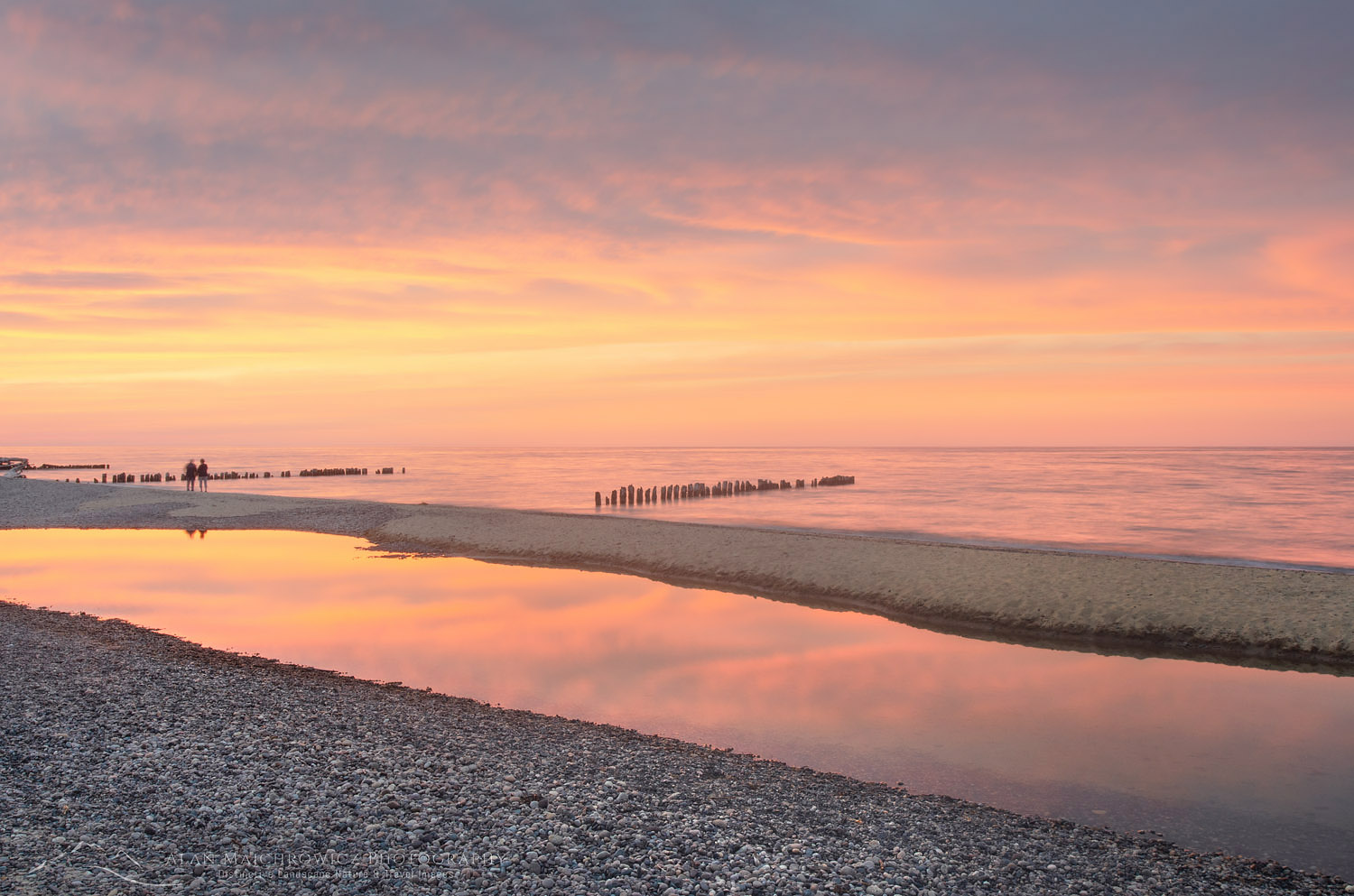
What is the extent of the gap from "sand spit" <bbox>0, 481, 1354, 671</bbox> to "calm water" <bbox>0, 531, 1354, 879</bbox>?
4.38 feet

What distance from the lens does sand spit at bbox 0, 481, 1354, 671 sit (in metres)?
16.3

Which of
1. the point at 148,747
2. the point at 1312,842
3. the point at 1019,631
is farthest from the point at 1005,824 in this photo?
the point at 1019,631

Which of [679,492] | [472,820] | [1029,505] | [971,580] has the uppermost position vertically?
[679,492]

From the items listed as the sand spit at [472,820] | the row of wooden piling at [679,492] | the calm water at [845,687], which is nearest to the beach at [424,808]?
the sand spit at [472,820]

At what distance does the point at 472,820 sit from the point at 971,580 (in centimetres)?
1625

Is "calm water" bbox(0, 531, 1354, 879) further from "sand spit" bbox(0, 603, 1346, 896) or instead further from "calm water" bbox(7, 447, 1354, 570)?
"calm water" bbox(7, 447, 1354, 570)

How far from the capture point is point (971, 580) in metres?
20.7

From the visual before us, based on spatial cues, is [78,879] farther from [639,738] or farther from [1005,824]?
[1005,824]

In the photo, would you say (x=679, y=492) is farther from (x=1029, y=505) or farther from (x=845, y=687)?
(x=845, y=687)

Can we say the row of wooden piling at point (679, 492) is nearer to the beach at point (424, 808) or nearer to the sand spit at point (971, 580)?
the sand spit at point (971, 580)

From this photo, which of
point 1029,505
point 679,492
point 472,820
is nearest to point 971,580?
point 472,820

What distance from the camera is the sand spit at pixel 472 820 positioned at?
257 inches

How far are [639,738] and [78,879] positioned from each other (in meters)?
6.01

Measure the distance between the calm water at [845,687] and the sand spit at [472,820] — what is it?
3.74ft
